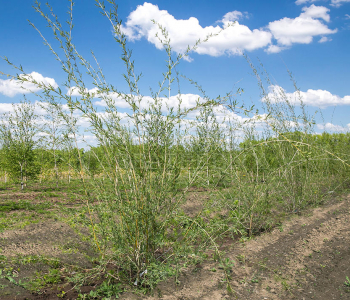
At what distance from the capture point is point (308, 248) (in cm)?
458

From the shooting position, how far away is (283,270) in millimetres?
3875

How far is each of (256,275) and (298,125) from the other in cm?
442

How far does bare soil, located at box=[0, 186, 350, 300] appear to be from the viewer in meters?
3.25

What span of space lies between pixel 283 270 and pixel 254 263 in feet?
1.34

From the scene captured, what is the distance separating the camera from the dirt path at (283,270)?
3.31 metres

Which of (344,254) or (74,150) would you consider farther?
(344,254)

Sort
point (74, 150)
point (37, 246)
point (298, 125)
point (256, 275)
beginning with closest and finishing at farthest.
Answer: point (74, 150)
point (256, 275)
point (37, 246)
point (298, 125)

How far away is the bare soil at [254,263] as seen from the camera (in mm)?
3246

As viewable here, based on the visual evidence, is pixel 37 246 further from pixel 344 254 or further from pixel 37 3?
pixel 344 254

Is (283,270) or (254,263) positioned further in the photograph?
(254,263)

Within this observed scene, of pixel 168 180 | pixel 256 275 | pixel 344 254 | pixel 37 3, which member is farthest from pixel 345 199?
pixel 37 3

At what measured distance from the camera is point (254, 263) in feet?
13.3

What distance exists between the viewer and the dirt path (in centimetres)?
331

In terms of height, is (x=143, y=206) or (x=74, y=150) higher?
(x=74, y=150)
